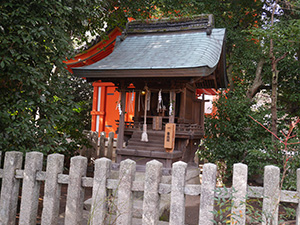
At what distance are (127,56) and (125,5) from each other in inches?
84.8

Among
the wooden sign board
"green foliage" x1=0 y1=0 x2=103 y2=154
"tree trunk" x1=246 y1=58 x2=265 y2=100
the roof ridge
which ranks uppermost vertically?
the roof ridge

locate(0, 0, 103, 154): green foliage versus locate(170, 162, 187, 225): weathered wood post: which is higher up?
locate(0, 0, 103, 154): green foliage

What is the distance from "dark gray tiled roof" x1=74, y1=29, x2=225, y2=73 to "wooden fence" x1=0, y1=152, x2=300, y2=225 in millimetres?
3442

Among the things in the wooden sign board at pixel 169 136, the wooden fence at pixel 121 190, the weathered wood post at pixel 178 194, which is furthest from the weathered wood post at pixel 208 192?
the wooden sign board at pixel 169 136

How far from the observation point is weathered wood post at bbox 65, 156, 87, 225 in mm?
3079

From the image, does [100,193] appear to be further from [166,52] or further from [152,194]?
[166,52]

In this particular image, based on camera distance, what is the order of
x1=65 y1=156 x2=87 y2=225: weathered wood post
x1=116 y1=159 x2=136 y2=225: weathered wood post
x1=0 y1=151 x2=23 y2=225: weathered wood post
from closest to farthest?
x1=116 y1=159 x2=136 y2=225: weathered wood post → x1=65 y1=156 x2=87 y2=225: weathered wood post → x1=0 y1=151 x2=23 y2=225: weathered wood post

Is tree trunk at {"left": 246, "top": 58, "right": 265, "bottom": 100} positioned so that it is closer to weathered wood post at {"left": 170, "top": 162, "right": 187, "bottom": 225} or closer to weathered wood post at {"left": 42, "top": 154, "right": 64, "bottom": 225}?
weathered wood post at {"left": 170, "top": 162, "right": 187, "bottom": 225}

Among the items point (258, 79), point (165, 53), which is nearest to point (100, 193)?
point (165, 53)

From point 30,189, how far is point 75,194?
59 cm

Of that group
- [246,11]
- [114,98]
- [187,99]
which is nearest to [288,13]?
[246,11]

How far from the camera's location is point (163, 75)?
6.02m

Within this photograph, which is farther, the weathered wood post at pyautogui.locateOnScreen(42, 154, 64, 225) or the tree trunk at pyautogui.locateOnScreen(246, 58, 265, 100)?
the tree trunk at pyautogui.locateOnScreen(246, 58, 265, 100)

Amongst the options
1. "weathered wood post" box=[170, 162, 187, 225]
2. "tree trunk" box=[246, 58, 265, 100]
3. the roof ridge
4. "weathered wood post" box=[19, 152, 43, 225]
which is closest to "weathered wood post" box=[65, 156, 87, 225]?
"weathered wood post" box=[19, 152, 43, 225]
